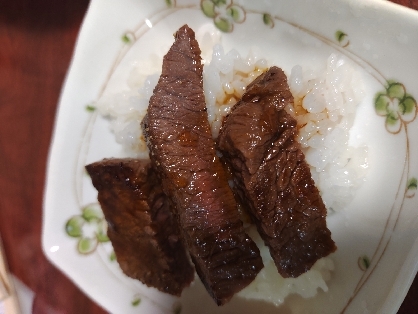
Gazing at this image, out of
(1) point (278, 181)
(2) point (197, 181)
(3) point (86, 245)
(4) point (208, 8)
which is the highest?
(4) point (208, 8)

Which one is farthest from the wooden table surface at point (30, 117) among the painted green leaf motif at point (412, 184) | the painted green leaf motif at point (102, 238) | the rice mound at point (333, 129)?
the painted green leaf motif at point (412, 184)

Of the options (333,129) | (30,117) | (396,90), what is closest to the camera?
(396,90)

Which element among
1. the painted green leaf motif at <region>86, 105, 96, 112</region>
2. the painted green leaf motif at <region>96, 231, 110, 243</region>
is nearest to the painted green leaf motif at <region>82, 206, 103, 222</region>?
the painted green leaf motif at <region>96, 231, 110, 243</region>

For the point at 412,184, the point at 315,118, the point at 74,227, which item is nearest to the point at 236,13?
the point at 315,118

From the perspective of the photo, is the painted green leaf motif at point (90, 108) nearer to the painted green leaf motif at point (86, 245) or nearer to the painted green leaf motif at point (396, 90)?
the painted green leaf motif at point (86, 245)

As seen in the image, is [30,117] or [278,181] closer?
[278,181]

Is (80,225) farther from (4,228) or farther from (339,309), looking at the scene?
(339,309)

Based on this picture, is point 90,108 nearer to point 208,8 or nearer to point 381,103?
point 208,8

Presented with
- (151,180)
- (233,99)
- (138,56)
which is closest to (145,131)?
(151,180)
